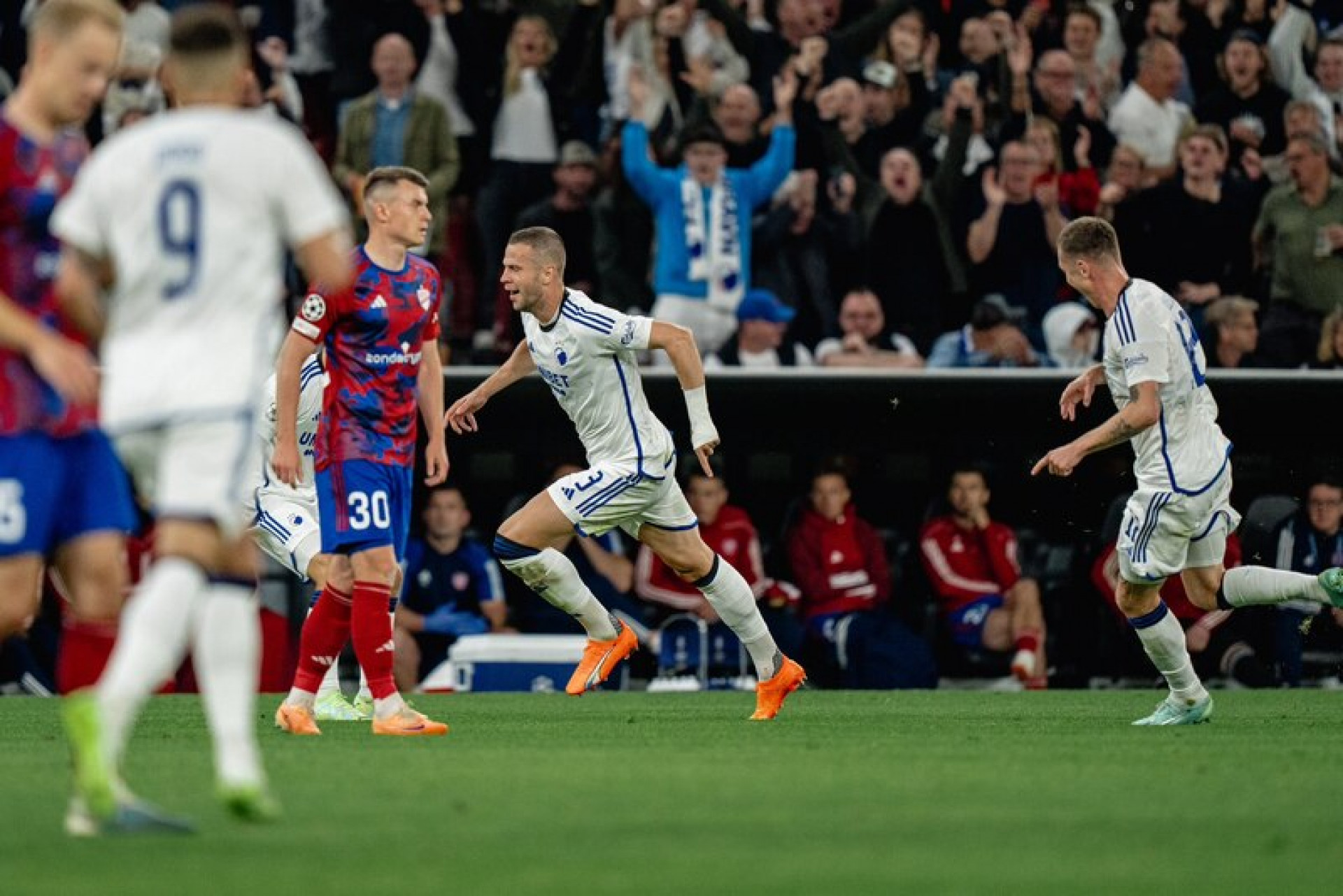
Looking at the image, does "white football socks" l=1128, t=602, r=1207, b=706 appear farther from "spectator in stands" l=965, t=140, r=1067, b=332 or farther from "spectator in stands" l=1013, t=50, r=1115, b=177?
"spectator in stands" l=1013, t=50, r=1115, b=177

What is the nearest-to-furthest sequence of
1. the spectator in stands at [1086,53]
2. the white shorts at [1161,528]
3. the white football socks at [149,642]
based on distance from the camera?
the white football socks at [149,642] → the white shorts at [1161,528] → the spectator in stands at [1086,53]

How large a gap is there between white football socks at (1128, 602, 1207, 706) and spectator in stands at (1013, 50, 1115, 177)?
7447 millimetres

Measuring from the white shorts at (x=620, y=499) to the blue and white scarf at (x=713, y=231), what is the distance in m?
4.31

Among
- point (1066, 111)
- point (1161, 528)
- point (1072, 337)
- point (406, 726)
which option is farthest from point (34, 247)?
point (1066, 111)

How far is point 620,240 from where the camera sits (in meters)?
16.7

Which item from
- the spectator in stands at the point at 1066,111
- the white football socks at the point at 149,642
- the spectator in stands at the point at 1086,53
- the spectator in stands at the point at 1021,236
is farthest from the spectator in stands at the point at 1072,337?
the white football socks at the point at 149,642

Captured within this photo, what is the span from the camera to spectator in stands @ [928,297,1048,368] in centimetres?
1581

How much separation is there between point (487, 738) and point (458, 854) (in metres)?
4.23

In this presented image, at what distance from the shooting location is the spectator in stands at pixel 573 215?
16422mm

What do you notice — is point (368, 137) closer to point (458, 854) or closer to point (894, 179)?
point (894, 179)

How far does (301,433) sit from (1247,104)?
943 centimetres

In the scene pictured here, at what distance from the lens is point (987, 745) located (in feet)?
30.8

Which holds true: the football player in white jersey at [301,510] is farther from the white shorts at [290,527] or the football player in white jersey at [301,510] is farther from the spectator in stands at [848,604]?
the spectator in stands at [848,604]

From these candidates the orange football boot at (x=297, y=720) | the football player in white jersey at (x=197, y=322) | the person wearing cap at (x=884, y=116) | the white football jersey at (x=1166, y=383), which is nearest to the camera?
the football player in white jersey at (x=197, y=322)
